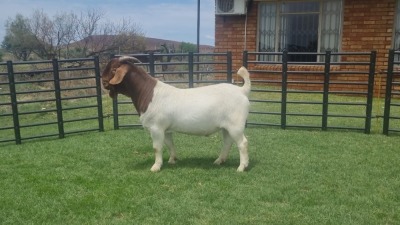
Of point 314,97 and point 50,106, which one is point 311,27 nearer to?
point 314,97

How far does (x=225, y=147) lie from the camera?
253 inches

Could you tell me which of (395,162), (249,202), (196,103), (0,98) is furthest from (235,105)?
(0,98)

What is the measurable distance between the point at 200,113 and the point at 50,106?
9.56 metres

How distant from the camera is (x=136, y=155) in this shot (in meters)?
7.17

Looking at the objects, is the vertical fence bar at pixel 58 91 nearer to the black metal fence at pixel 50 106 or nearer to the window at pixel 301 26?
the black metal fence at pixel 50 106

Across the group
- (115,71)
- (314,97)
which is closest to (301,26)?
(314,97)

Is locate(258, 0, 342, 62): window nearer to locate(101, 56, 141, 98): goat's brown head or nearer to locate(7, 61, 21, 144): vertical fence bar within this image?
locate(7, 61, 21, 144): vertical fence bar

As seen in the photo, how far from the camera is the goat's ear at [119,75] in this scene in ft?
19.8

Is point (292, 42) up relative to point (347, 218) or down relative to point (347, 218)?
up

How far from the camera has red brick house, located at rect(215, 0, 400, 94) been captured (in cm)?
1233

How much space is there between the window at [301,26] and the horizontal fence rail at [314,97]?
44 centimetres

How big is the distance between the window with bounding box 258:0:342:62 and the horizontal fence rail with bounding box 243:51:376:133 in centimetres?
44

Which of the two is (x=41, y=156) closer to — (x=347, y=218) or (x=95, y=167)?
(x=95, y=167)

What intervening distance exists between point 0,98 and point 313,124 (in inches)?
479
